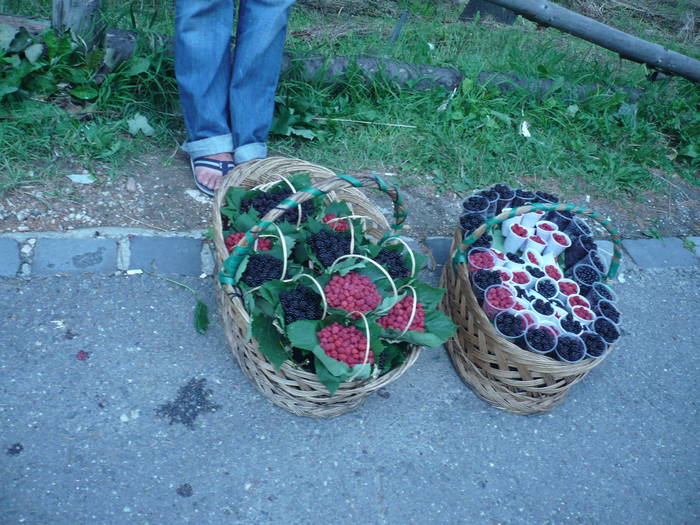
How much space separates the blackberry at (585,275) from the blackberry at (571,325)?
265mm

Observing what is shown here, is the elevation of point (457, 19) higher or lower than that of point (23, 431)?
higher

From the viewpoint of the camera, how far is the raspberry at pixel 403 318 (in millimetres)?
1709

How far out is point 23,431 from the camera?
1.71 m

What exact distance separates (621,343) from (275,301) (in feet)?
5.76

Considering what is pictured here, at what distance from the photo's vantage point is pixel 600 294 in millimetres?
2207

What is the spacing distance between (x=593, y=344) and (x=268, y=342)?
1.20 meters

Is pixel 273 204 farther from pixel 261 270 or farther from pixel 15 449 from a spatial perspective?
pixel 15 449

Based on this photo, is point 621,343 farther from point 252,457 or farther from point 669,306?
point 252,457

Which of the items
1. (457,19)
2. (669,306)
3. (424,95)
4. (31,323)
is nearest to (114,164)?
(31,323)

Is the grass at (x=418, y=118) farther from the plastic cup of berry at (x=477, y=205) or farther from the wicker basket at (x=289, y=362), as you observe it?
the wicker basket at (x=289, y=362)

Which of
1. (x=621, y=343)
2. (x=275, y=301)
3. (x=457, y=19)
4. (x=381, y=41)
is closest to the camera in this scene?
(x=275, y=301)

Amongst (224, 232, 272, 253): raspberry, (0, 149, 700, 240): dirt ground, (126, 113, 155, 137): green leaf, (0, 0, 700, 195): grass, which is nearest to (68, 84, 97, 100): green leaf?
(0, 0, 700, 195): grass

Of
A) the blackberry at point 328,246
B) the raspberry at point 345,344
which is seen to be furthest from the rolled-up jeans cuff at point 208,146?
the raspberry at point 345,344

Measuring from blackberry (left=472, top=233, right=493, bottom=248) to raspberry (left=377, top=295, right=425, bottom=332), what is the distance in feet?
2.20
